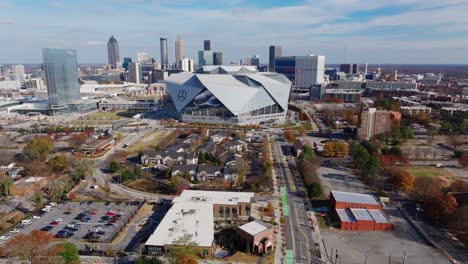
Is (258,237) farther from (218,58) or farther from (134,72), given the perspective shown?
(218,58)

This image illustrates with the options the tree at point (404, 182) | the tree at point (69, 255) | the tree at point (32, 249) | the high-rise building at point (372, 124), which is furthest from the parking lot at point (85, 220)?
the high-rise building at point (372, 124)

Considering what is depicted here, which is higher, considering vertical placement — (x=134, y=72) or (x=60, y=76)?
(x=134, y=72)

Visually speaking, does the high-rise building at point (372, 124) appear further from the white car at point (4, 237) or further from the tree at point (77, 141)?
the white car at point (4, 237)

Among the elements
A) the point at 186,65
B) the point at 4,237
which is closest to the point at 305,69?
the point at 186,65

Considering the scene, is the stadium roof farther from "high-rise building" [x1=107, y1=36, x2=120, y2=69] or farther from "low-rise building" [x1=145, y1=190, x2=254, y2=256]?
"high-rise building" [x1=107, y1=36, x2=120, y2=69]

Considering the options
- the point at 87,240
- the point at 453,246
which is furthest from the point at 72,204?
the point at 453,246

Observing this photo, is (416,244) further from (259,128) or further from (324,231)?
(259,128)

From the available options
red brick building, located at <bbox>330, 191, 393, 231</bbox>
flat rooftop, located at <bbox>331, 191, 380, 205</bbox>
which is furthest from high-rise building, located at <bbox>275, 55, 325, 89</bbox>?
red brick building, located at <bbox>330, 191, 393, 231</bbox>
